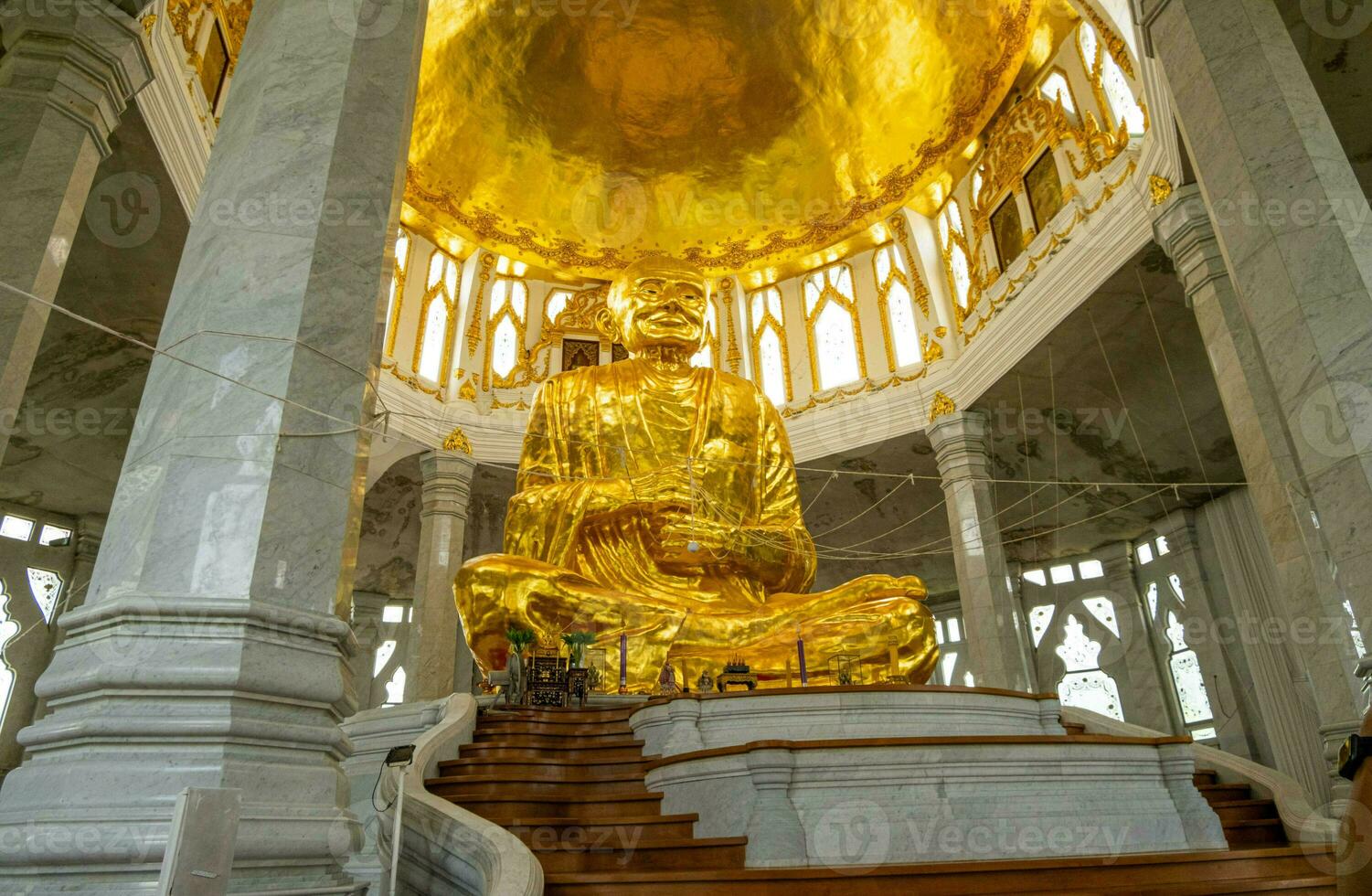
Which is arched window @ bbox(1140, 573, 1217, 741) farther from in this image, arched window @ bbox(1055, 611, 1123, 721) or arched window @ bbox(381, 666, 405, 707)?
arched window @ bbox(381, 666, 405, 707)

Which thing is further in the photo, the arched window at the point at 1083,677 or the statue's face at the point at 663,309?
the arched window at the point at 1083,677

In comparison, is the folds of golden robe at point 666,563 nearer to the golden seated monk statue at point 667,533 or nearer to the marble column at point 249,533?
the golden seated monk statue at point 667,533

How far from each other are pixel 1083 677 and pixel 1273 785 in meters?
8.64

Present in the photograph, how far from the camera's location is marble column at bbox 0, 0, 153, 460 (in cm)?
435

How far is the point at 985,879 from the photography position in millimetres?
3107

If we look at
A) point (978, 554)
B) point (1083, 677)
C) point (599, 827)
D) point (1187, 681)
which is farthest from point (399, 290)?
point (1187, 681)

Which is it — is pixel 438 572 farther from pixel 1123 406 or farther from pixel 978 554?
pixel 1123 406

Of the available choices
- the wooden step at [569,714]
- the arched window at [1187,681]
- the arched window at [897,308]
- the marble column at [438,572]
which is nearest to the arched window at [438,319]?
the marble column at [438,572]

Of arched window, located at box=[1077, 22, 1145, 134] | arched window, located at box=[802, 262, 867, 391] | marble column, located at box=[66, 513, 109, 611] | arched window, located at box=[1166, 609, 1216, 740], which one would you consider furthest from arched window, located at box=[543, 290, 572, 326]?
arched window, located at box=[1166, 609, 1216, 740]

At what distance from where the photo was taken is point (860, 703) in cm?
455

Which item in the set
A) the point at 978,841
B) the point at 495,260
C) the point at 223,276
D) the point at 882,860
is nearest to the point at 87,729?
the point at 223,276

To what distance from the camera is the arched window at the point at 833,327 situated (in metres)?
11.4

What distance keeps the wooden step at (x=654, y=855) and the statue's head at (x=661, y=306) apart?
223 inches

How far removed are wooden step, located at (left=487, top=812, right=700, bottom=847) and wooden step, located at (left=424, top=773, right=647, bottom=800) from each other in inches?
11.9
